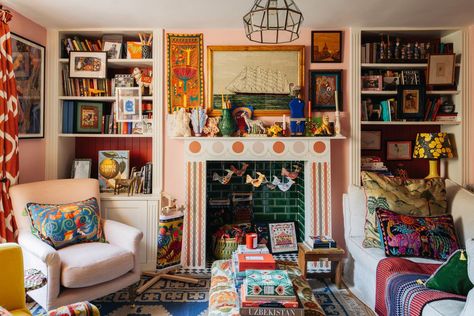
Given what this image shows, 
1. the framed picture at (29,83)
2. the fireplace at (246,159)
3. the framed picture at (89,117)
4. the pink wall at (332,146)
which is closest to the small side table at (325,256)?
the fireplace at (246,159)

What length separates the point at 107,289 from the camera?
251 cm

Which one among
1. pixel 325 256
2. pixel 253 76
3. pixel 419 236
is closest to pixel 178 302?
pixel 325 256

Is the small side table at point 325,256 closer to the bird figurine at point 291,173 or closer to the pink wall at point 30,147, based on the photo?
the bird figurine at point 291,173

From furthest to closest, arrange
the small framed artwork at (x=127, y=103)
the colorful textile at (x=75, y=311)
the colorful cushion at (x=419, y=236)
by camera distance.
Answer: the small framed artwork at (x=127, y=103) < the colorful cushion at (x=419, y=236) < the colorful textile at (x=75, y=311)

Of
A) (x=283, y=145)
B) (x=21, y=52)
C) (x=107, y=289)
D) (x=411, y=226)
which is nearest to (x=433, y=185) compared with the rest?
(x=411, y=226)

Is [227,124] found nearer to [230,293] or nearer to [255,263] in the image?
[255,263]

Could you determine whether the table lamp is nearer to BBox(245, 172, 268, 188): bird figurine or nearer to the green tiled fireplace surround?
the green tiled fireplace surround

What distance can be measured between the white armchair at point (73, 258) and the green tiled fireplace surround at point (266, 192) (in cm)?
122

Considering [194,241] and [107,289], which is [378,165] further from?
[107,289]

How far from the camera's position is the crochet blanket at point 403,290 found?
1923 mm

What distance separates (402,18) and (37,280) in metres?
3.51

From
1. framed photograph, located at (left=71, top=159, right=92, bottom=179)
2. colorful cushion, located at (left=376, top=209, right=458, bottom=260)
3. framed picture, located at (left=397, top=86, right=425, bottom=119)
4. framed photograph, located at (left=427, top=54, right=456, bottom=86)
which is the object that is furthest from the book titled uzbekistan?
framed photograph, located at (left=427, top=54, right=456, bottom=86)

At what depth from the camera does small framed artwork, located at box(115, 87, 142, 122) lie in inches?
139

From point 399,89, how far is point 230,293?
261 centimetres
